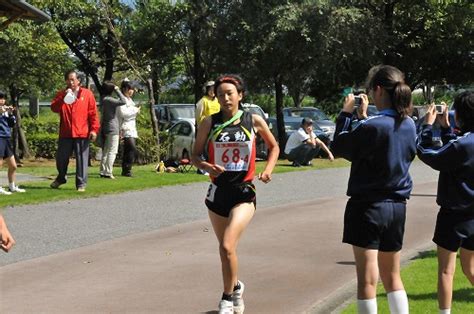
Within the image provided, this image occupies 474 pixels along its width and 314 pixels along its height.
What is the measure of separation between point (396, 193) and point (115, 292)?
3076 millimetres

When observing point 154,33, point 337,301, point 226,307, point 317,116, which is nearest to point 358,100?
point 226,307

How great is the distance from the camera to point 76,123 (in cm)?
1384

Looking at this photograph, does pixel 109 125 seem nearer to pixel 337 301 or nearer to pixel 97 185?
pixel 97 185

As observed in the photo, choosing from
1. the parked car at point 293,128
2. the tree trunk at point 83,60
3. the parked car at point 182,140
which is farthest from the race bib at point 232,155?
the tree trunk at point 83,60

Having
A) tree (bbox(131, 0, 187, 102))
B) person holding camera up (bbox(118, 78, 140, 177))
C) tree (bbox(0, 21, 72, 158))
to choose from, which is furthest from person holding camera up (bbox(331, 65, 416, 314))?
tree (bbox(131, 0, 187, 102))

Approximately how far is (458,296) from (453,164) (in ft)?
5.95

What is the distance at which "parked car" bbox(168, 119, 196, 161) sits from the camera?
75.4 ft

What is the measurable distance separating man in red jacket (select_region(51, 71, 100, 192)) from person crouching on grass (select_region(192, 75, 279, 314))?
722 cm

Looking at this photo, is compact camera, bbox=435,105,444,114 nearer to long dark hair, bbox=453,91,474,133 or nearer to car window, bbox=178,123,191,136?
long dark hair, bbox=453,91,474,133

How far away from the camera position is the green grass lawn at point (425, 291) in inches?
264

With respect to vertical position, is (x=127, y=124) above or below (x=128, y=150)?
above

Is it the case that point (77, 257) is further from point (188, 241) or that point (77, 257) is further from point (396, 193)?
point (396, 193)

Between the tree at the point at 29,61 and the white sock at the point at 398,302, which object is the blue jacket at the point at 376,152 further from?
the tree at the point at 29,61

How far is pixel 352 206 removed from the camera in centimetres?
539
